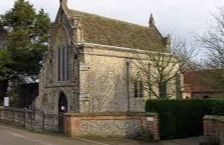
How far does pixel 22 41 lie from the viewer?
1764 inches

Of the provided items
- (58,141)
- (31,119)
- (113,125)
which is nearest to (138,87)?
(31,119)

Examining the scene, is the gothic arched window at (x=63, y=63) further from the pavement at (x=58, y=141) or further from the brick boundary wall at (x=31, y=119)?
the pavement at (x=58, y=141)

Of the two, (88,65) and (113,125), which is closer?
(113,125)

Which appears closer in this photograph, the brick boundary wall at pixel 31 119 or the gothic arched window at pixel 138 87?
the brick boundary wall at pixel 31 119

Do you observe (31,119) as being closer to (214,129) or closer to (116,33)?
(116,33)

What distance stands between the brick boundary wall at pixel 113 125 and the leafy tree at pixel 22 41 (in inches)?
822

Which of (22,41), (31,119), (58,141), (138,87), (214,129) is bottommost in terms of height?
(58,141)

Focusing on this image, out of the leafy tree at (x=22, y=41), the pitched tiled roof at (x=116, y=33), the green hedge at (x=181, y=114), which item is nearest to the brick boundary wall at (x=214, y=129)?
the green hedge at (x=181, y=114)

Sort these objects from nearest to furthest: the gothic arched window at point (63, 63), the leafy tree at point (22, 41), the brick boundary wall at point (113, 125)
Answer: the brick boundary wall at point (113, 125)
the gothic arched window at point (63, 63)
the leafy tree at point (22, 41)

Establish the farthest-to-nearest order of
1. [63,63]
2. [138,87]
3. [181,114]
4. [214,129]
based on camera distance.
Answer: [138,87] < [63,63] < [181,114] < [214,129]

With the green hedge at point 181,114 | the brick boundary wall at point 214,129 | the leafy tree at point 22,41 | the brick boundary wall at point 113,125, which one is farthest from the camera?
the leafy tree at point 22,41

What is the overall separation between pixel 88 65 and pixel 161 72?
20.1 feet

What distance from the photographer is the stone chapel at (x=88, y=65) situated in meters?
36.6

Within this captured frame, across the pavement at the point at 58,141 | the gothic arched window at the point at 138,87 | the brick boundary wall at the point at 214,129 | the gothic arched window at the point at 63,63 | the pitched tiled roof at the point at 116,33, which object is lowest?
the pavement at the point at 58,141
